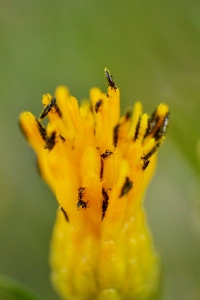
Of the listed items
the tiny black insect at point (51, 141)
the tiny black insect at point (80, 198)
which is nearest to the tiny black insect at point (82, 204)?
the tiny black insect at point (80, 198)

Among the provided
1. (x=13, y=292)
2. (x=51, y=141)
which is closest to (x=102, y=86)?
(x=51, y=141)

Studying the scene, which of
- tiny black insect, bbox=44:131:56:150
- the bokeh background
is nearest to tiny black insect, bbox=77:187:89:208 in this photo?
tiny black insect, bbox=44:131:56:150

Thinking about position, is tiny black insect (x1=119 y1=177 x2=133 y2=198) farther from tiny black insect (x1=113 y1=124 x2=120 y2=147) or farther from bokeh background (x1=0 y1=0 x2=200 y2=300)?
bokeh background (x1=0 y1=0 x2=200 y2=300)

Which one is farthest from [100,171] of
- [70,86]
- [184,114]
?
→ [70,86]

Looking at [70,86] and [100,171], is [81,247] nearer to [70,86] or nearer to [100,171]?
[100,171]

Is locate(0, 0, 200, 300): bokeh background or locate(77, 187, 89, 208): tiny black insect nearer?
locate(77, 187, 89, 208): tiny black insect

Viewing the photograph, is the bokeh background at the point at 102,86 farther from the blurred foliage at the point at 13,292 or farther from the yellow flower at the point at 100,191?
the blurred foliage at the point at 13,292
